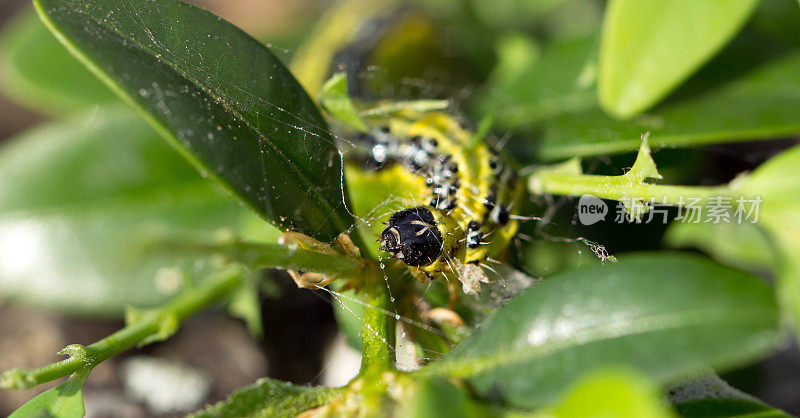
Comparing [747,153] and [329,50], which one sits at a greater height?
[329,50]

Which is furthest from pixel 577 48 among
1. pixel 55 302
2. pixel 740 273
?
pixel 55 302

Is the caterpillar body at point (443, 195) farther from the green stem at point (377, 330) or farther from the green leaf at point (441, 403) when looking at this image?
the green leaf at point (441, 403)

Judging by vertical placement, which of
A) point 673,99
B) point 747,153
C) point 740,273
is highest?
point 673,99

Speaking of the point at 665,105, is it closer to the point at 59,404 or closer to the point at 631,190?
the point at 631,190

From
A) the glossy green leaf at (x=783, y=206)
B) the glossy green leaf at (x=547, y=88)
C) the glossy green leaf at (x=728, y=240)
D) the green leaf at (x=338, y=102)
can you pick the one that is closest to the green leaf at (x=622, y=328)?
the glossy green leaf at (x=783, y=206)

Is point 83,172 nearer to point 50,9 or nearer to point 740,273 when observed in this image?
point 50,9

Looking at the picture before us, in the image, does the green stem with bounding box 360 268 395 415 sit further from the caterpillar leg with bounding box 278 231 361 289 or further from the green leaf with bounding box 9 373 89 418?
the green leaf with bounding box 9 373 89 418
